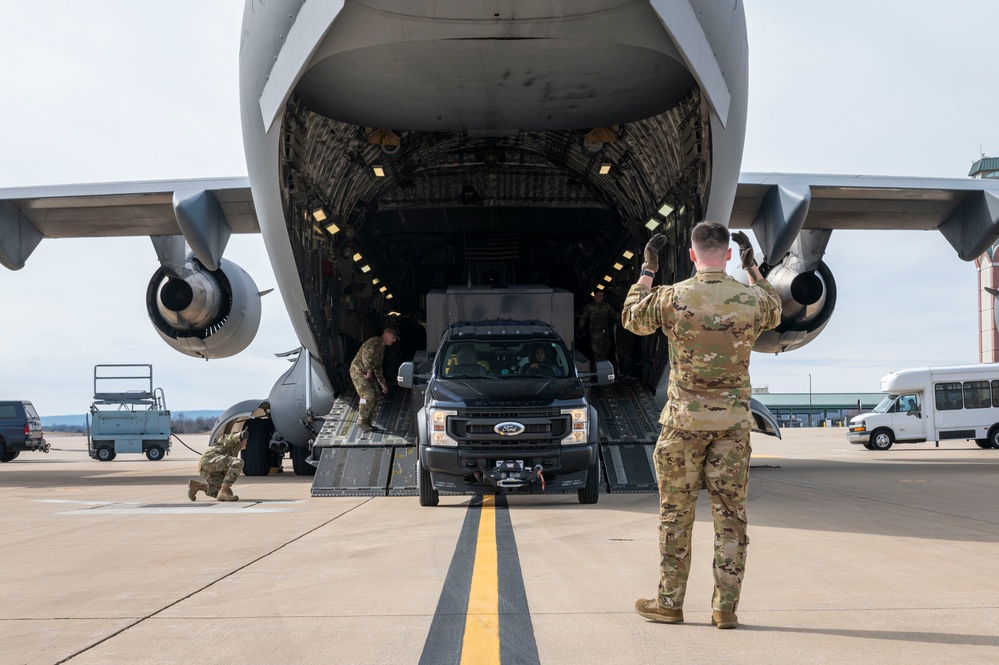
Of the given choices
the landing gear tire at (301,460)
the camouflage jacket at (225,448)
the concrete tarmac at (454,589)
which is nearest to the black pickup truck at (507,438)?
the concrete tarmac at (454,589)

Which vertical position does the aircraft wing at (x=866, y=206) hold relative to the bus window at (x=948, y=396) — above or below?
above

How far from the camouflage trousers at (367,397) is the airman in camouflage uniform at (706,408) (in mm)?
8740

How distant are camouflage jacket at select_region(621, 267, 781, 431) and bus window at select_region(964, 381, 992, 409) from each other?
81.7 ft

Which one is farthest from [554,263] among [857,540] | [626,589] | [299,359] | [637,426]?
[626,589]

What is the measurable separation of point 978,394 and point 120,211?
872 inches

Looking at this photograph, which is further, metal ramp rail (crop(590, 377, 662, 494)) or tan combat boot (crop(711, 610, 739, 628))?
metal ramp rail (crop(590, 377, 662, 494))

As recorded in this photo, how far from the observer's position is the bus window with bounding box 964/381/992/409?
26.5 meters

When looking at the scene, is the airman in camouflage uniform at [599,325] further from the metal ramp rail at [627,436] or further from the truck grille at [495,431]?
the truck grille at [495,431]

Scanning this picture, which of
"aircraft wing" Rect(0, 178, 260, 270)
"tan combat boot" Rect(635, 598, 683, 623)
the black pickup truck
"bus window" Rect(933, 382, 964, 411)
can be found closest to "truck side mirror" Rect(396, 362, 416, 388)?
the black pickup truck

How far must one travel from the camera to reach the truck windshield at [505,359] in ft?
35.4

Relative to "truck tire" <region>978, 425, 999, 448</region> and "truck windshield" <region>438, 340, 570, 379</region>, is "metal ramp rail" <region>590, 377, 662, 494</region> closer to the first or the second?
"truck windshield" <region>438, 340, 570, 379</region>

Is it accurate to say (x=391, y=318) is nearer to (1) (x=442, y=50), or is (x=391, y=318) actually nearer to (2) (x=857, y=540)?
(1) (x=442, y=50)

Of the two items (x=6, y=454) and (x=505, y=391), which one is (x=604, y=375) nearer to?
(x=505, y=391)

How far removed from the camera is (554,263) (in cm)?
2059
